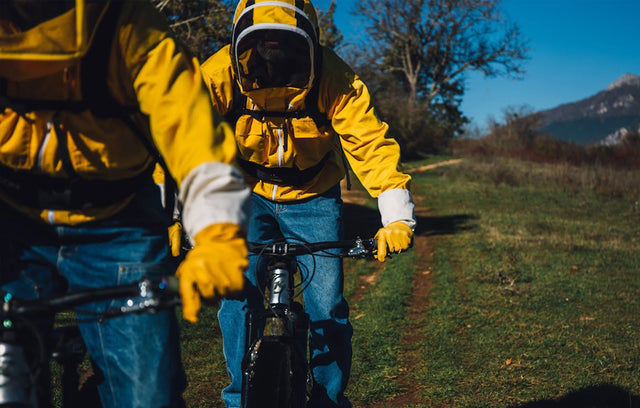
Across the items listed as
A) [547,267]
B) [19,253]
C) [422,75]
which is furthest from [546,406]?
[422,75]

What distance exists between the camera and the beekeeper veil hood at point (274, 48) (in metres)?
3.24

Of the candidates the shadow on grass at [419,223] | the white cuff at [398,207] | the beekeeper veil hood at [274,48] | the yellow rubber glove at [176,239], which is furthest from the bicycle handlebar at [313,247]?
the shadow on grass at [419,223]

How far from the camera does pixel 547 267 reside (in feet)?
31.8

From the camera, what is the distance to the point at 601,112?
5763 inches

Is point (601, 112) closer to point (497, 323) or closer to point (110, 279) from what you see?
point (497, 323)

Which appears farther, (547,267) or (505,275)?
(547,267)

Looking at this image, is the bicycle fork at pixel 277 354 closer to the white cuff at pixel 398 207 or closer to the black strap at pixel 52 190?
the white cuff at pixel 398 207

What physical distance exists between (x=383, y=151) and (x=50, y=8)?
1.98 metres

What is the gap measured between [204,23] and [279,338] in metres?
9.95

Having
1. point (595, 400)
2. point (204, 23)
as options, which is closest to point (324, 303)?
point (595, 400)

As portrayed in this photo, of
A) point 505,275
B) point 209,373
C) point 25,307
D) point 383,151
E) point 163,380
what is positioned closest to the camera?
point 25,307

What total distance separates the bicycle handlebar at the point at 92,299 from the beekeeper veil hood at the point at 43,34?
631mm

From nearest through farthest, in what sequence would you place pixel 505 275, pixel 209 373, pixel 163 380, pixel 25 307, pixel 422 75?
pixel 25 307, pixel 163 380, pixel 209 373, pixel 505 275, pixel 422 75

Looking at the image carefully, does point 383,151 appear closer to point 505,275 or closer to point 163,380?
point 163,380
